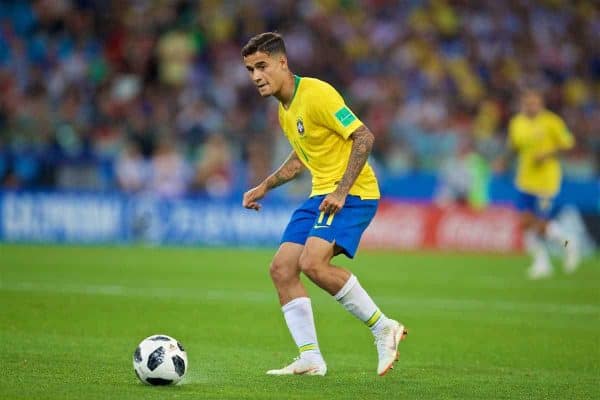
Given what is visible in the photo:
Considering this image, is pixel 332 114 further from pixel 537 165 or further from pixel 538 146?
pixel 537 165

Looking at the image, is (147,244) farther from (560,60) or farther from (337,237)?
(337,237)

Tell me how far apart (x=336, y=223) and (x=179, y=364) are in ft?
4.90

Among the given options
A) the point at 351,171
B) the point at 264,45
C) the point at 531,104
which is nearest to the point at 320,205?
the point at 351,171

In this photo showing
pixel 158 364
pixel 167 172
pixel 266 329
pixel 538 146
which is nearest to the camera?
pixel 158 364

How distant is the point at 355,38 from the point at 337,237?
804 inches

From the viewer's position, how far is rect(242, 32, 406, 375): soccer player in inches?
301

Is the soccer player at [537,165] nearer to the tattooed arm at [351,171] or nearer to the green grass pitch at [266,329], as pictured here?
the green grass pitch at [266,329]

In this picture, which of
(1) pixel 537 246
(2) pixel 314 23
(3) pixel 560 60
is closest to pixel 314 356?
(1) pixel 537 246

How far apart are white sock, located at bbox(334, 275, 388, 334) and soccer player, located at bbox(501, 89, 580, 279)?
32.8 ft

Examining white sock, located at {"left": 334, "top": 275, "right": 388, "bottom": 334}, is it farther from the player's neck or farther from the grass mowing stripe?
the grass mowing stripe

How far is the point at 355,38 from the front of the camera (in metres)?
27.6

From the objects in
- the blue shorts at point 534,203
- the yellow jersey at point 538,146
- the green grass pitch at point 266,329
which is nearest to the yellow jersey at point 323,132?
the green grass pitch at point 266,329

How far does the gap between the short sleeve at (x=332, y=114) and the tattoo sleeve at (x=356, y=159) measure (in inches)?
3.4

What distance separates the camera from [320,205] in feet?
25.5
